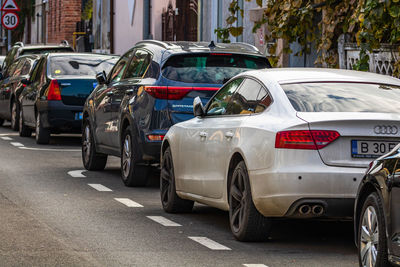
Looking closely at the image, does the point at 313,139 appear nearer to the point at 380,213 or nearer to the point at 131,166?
the point at 380,213

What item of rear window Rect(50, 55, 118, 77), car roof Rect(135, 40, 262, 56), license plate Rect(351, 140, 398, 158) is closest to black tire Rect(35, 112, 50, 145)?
rear window Rect(50, 55, 118, 77)

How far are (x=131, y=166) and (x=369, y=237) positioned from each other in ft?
21.6

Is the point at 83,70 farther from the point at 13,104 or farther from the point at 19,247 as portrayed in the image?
the point at 19,247

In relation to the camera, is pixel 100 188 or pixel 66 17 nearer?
pixel 100 188

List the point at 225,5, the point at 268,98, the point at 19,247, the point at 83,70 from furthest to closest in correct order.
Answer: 1. the point at 225,5
2. the point at 83,70
3. the point at 268,98
4. the point at 19,247

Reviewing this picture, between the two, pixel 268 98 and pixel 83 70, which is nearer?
pixel 268 98

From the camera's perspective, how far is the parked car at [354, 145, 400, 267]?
7109 mm

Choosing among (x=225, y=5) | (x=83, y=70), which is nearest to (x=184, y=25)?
(x=225, y=5)

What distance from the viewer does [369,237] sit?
764 cm

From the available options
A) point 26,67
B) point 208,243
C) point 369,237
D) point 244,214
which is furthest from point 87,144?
point 26,67

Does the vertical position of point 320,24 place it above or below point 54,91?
above

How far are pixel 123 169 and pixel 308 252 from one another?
5.57m

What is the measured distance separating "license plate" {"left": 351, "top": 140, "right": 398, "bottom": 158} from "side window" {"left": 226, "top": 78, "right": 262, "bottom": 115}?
1.19 metres

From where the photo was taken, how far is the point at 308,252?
30.1 ft
